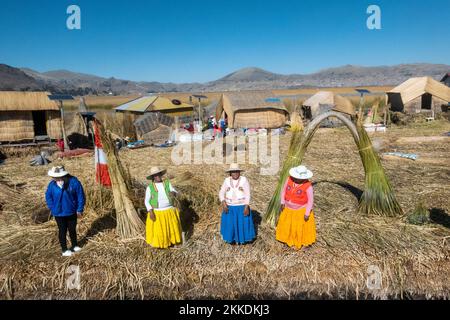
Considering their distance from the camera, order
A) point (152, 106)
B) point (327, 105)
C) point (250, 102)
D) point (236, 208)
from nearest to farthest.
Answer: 1. point (236, 208)
2. point (152, 106)
3. point (250, 102)
4. point (327, 105)

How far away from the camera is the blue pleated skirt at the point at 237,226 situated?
4355 millimetres

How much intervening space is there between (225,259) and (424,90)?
20.2 m

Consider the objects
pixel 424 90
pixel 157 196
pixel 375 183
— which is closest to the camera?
pixel 157 196

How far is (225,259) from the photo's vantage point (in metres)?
4.25

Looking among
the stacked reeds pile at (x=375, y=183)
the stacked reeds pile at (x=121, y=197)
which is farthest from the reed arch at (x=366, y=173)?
the stacked reeds pile at (x=121, y=197)

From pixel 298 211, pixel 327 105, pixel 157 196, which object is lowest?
pixel 298 211

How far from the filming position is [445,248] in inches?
170

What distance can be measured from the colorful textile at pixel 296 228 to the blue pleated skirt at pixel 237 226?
451 millimetres

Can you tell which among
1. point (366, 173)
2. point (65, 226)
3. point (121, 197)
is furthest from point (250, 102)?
point (65, 226)

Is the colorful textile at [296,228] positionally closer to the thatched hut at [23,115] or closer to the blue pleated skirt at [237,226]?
the blue pleated skirt at [237,226]

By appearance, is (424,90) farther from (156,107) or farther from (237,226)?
(237,226)

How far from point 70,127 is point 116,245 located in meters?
9.86

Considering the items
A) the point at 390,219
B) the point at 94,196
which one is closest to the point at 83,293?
the point at 94,196
